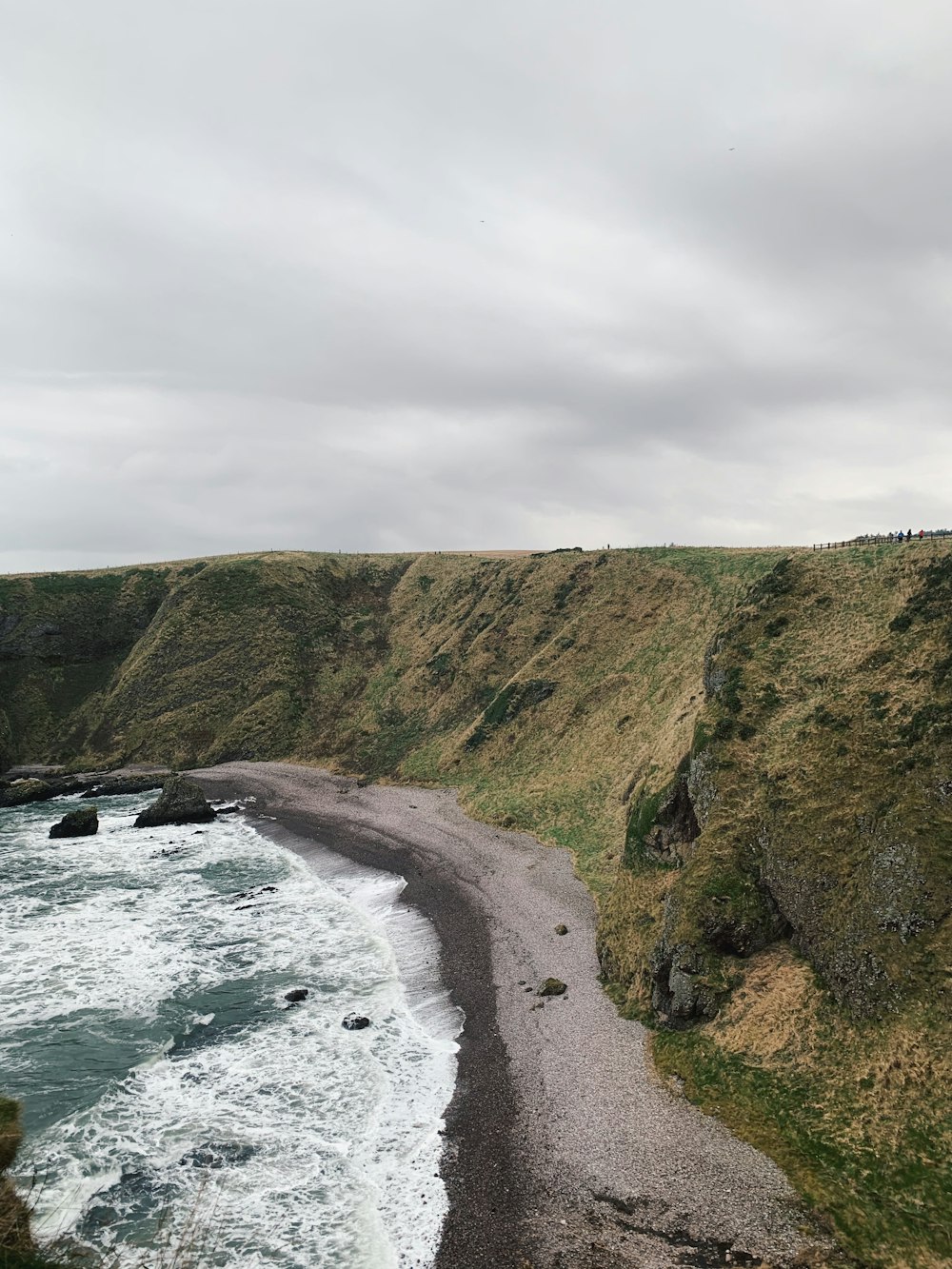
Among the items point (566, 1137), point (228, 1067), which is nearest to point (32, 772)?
point (228, 1067)

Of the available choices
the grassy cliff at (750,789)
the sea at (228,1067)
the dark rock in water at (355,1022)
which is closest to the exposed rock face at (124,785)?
the grassy cliff at (750,789)

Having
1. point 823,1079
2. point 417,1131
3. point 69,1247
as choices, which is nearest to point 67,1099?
point 69,1247

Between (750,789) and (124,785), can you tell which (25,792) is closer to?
(124,785)

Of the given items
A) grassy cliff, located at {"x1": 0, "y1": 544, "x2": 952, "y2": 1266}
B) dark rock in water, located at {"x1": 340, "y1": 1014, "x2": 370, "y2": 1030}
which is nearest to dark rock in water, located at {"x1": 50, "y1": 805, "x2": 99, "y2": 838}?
grassy cliff, located at {"x1": 0, "y1": 544, "x2": 952, "y2": 1266}

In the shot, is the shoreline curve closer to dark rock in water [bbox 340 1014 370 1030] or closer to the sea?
the sea

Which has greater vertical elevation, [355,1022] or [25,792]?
[355,1022]

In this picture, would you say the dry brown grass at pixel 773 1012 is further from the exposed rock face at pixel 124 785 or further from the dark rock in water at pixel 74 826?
the exposed rock face at pixel 124 785

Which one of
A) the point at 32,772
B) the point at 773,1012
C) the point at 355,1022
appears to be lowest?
the point at 32,772
